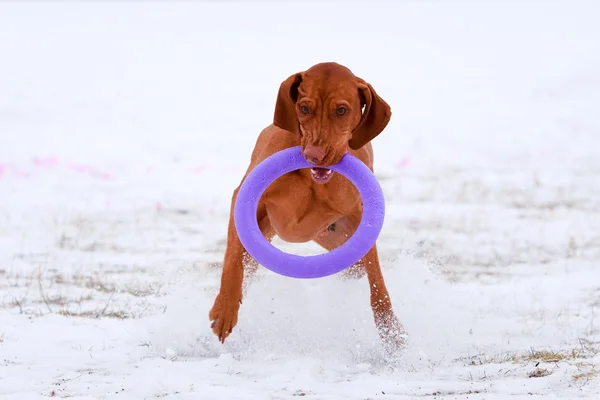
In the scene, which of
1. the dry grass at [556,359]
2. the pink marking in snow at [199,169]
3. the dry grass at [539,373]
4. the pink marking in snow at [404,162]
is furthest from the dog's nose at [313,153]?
the pink marking in snow at [404,162]

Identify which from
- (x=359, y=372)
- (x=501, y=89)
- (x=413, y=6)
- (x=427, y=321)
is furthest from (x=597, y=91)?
(x=359, y=372)

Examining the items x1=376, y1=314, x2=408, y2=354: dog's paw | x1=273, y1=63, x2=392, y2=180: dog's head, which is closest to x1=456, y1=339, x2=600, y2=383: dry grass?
x1=376, y1=314, x2=408, y2=354: dog's paw

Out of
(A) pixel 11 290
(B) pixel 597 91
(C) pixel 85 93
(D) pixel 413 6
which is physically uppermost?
(D) pixel 413 6

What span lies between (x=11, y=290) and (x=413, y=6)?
1684 centimetres

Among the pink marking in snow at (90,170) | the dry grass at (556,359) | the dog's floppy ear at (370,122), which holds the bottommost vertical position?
the pink marking in snow at (90,170)

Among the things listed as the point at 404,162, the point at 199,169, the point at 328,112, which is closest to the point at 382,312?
the point at 328,112

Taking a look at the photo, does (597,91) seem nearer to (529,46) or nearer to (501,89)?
(501,89)

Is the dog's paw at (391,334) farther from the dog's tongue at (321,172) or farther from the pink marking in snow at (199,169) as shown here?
the pink marking in snow at (199,169)

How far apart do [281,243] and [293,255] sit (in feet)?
10.6

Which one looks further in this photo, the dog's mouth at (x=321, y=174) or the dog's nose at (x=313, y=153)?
the dog's mouth at (x=321, y=174)

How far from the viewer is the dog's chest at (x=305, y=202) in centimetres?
480

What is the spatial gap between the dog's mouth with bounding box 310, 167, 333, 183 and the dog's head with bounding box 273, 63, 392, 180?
0.12 meters

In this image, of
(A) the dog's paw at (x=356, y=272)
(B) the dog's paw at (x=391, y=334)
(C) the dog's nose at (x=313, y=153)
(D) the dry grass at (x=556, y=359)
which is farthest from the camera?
(A) the dog's paw at (x=356, y=272)

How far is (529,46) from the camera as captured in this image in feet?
62.4
